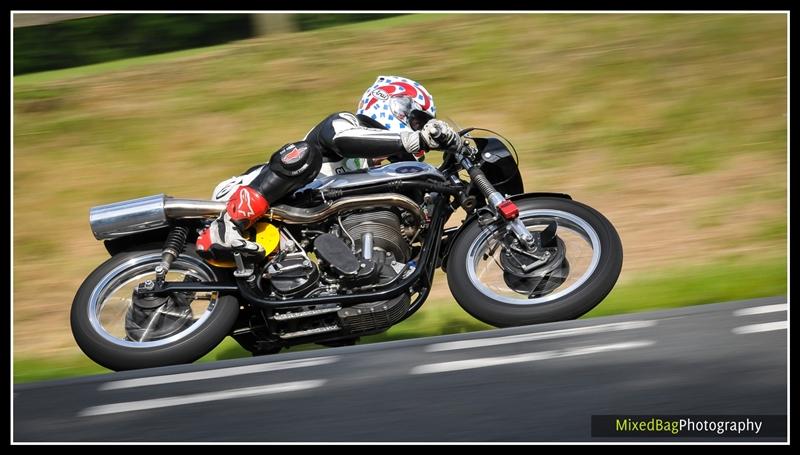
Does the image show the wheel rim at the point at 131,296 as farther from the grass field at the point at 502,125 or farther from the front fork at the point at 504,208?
the front fork at the point at 504,208

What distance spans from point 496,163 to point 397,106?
2.18ft

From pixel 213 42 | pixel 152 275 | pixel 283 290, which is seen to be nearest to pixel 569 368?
pixel 283 290

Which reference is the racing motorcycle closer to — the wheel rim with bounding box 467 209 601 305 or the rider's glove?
the wheel rim with bounding box 467 209 601 305

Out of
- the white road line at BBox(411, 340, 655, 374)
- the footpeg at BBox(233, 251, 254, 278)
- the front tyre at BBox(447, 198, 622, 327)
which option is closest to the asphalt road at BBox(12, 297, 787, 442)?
the white road line at BBox(411, 340, 655, 374)

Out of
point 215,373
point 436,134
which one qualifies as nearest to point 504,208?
point 436,134

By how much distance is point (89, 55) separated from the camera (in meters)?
10.8

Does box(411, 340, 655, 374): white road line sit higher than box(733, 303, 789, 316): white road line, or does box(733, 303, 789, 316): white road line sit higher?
box(733, 303, 789, 316): white road line

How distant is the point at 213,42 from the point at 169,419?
727 centimetres

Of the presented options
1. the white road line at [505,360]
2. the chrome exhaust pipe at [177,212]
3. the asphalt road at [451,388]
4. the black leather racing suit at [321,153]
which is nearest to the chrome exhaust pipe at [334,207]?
the chrome exhaust pipe at [177,212]

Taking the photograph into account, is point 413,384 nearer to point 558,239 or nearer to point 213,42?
point 558,239

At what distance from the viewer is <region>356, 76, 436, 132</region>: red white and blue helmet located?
18.3 feet

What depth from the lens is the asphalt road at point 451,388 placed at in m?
4.33

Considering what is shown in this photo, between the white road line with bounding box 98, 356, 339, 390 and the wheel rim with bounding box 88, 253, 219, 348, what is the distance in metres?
0.41

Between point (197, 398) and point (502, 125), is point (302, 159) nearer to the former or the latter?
point (197, 398)
